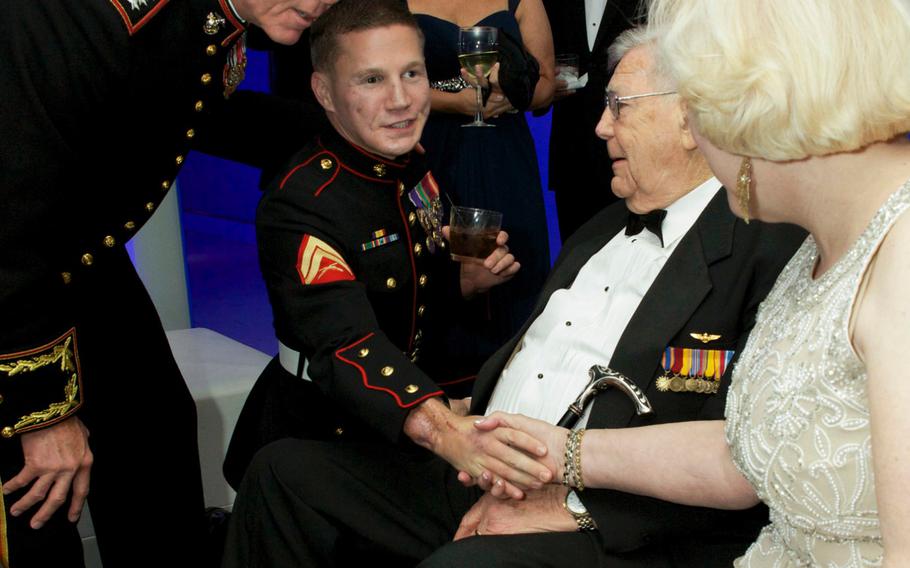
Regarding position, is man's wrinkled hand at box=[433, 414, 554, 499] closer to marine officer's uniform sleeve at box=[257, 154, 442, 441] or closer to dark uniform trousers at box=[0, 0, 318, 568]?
marine officer's uniform sleeve at box=[257, 154, 442, 441]

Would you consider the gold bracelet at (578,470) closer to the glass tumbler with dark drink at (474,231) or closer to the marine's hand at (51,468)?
the glass tumbler with dark drink at (474,231)

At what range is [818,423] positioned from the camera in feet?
3.92

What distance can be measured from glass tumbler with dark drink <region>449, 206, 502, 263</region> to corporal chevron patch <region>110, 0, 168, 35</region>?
81 centimetres

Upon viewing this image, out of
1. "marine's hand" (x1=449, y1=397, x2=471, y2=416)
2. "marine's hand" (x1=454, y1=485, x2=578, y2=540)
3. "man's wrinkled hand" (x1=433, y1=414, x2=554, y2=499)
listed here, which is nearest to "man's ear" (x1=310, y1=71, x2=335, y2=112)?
"marine's hand" (x1=449, y1=397, x2=471, y2=416)

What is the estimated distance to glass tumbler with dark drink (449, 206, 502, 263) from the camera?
229 centimetres

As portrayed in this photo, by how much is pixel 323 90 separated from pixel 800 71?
1460 mm

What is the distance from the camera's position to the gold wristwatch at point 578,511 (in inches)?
67.4

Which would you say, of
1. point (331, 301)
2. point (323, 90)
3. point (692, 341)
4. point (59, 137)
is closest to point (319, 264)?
point (331, 301)

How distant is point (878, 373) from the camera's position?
1.03 metres

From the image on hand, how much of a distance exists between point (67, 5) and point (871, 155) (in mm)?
1331


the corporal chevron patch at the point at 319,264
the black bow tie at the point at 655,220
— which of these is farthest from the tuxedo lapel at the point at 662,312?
the corporal chevron patch at the point at 319,264

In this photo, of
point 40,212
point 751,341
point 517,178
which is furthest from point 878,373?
point 517,178

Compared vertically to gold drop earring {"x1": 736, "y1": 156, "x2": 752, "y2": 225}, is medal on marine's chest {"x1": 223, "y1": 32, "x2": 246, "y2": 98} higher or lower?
higher

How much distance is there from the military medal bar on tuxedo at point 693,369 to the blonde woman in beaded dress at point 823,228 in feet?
1.21
